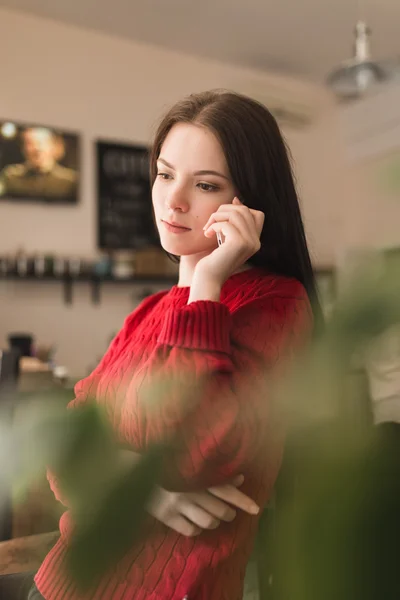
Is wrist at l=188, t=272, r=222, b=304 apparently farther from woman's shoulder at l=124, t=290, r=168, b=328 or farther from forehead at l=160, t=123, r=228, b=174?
woman's shoulder at l=124, t=290, r=168, b=328

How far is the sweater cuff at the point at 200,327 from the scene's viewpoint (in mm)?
533

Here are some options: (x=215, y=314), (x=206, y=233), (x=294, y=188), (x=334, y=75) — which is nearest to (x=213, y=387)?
(x=215, y=314)

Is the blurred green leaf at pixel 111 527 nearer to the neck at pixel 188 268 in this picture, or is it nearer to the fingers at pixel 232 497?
the fingers at pixel 232 497

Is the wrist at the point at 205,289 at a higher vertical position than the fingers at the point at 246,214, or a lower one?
lower

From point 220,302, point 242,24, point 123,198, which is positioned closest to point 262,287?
point 220,302

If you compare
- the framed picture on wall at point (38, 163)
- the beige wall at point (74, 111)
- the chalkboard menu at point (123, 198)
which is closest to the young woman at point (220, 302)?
the beige wall at point (74, 111)

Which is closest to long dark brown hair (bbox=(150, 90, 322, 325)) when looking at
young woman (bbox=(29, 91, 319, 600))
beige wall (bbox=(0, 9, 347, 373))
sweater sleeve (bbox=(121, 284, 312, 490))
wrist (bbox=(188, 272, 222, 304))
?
young woman (bbox=(29, 91, 319, 600))

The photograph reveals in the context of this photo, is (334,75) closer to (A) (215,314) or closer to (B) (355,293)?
(A) (215,314)

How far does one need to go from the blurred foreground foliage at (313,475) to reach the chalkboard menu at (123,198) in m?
3.93

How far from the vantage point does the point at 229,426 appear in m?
0.27

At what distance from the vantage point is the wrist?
Answer: 60 centimetres

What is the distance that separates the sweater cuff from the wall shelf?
321 centimetres

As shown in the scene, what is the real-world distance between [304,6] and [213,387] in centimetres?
400

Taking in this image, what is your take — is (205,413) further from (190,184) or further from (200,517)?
(190,184)
